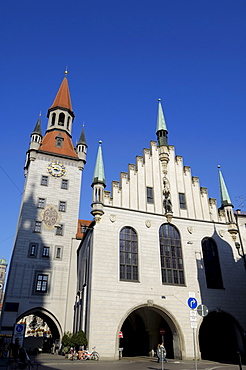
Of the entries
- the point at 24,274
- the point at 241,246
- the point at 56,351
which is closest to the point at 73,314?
the point at 56,351

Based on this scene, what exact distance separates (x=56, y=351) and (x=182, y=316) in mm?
15174

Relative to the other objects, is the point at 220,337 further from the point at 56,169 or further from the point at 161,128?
the point at 56,169

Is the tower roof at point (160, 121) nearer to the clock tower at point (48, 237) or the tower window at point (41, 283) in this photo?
the clock tower at point (48, 237)

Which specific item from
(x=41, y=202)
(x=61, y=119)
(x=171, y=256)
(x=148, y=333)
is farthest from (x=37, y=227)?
(x=61, y=119)

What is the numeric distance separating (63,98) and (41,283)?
29.1 m

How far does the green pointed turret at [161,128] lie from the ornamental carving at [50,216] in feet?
48.9

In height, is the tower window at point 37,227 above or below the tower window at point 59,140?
below

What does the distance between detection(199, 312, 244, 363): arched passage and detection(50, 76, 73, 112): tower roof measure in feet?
116

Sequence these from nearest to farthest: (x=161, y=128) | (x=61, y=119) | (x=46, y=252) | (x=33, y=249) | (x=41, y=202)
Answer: (x=161, y=128)
(x=33, y=249)
(x=46, y=252)
(x=41, y=202)
(x=61, y=119)

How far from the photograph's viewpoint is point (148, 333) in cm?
2728

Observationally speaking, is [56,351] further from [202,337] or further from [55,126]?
[55,126]

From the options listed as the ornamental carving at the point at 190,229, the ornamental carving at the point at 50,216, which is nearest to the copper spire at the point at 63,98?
the ornamental carving at the point at 50,216

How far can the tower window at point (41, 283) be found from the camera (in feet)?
102

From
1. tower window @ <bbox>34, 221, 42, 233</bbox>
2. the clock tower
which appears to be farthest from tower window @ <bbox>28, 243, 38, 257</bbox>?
tower window @ <bbox>34, 221, 42, 233</bbox>
